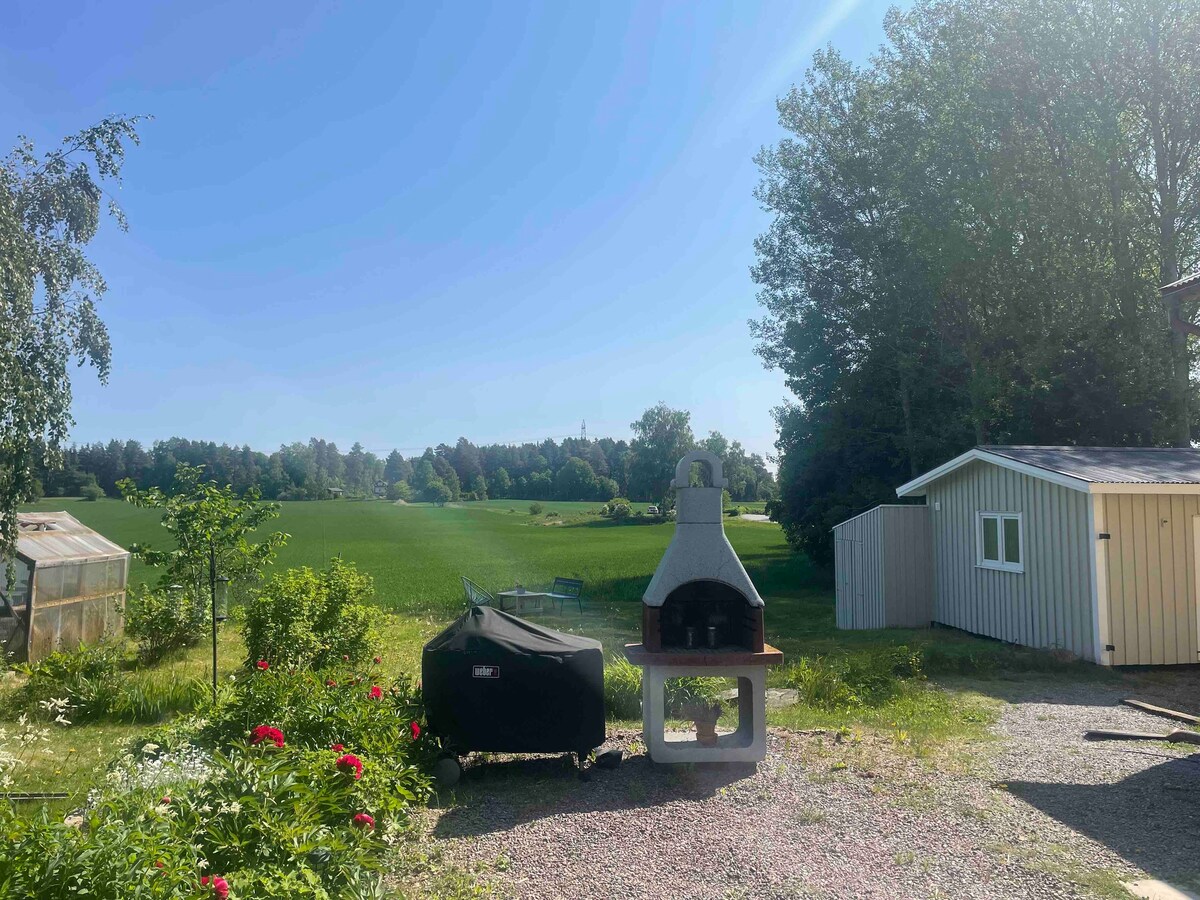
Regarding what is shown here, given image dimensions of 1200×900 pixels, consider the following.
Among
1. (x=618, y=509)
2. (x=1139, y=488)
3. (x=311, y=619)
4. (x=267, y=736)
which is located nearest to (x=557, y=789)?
(x=267, y=736)

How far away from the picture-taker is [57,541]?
1224 centimetres

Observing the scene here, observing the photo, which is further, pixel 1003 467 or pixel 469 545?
pixel 469 545

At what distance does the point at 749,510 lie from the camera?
218 ft

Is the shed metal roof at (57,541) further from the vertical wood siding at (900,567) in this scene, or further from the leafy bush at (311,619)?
the vertical wood siding at (900,567)

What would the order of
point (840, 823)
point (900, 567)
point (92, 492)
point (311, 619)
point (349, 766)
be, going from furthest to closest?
1. point (92, 492)
2. point (900, 567)
3. point (311, 619)
4. point (840, 823)
5. point (349, 766)

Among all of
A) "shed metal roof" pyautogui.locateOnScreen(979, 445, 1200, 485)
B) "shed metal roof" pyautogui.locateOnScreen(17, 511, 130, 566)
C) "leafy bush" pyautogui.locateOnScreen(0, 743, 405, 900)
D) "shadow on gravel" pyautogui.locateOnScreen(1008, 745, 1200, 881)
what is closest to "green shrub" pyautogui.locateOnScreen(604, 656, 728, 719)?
"shadow on gravel" pyautogui.locateOnScreen(1008, 745, 1200, 881)

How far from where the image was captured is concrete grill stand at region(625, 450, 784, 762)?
237 inches

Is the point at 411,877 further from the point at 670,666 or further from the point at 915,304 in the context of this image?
the point at 915,304

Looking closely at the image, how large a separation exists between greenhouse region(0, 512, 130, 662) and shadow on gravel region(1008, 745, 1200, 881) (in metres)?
11.2

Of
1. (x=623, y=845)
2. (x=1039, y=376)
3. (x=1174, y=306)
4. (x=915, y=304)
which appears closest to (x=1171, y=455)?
(x=1174, y=306)

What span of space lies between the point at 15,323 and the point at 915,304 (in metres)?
20.3

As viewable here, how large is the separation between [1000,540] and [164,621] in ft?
41.3

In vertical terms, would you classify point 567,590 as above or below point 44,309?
below

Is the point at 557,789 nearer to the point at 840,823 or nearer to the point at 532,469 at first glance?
the point at 840,823
